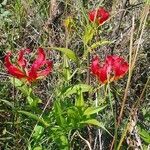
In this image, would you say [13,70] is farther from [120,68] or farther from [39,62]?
[120,68]

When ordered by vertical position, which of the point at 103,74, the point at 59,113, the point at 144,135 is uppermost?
the point at 103,74

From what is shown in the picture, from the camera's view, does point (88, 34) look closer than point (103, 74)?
No

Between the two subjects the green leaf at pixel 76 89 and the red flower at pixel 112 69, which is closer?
the red flower at pixel 112 69

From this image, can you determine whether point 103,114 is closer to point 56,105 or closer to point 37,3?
point 56,105

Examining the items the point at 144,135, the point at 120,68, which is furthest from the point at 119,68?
the point at 144,135

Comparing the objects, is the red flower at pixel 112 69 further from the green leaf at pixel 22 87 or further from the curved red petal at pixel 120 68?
Result: the green leaf at pixel 22 87

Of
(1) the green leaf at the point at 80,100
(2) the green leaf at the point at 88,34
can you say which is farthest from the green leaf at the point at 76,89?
(2) the green leaf at the point at 88,34

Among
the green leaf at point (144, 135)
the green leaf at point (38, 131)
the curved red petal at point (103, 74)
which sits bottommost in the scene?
the green leaf at point (144, 135)

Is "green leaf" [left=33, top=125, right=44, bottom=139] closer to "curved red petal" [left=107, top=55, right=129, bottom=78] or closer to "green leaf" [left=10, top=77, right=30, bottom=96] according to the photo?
"green leaf" [left=10, top=77, right=30, bottom=96]

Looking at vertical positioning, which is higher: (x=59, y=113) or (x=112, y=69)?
(x=112, y=69)

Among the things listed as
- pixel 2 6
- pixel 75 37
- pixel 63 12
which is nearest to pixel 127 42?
pixel 75 37

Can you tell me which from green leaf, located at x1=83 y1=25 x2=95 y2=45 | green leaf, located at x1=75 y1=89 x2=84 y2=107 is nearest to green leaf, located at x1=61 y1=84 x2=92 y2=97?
green leaf, located at x1=75 y1=89 x2=84 y2=107

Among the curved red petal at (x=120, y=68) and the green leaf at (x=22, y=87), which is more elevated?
the curved red petal at (x=120, y=68)
